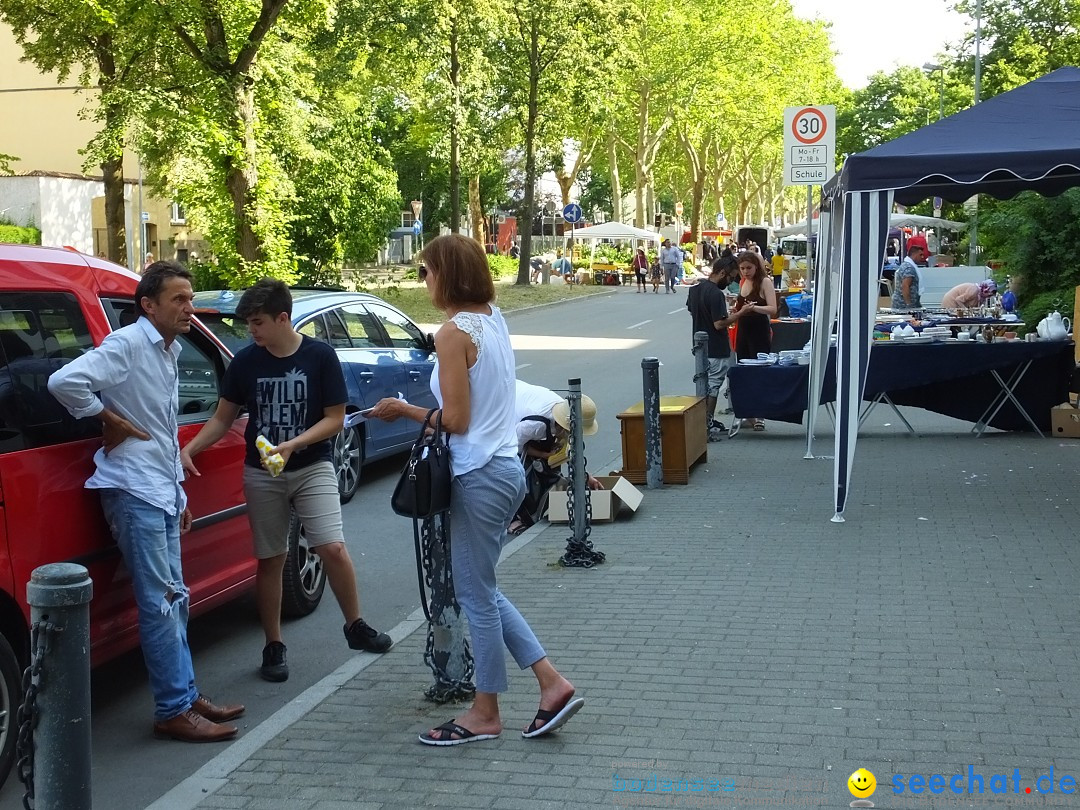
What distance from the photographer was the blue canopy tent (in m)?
8.66

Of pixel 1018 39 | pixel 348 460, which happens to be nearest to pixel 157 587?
pixel 348 460

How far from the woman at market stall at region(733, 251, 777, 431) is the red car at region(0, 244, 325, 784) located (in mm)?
8092

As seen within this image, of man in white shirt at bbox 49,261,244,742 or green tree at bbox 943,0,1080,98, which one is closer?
man in white shirt at bbox 49,261,244,742

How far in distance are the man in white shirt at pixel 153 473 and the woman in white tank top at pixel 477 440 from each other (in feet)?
3.08

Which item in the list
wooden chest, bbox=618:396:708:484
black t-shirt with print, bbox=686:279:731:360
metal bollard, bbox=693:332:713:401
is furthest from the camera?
black t-shirt with print, bbox=686:279:731:360

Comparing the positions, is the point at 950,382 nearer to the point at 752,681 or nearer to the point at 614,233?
the point at 752,681

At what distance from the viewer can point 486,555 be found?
4711mm

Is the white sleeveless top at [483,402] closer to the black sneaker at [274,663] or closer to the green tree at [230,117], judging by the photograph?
the black sneaker at [274,663]

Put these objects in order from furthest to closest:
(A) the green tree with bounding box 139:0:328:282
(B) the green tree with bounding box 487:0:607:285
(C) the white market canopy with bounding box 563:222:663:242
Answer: (C) the white market canopy with bounding box 563:222:663:242
(B) the green tree with bounding box 487:0:607:285
(A) the green tree with bounding box 139:0:328:282

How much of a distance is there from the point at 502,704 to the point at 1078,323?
923 centimetres

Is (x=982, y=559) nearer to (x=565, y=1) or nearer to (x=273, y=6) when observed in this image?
(x=273, y=6)

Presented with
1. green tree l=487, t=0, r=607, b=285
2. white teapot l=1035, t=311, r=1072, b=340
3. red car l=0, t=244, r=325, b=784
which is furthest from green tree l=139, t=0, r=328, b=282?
red car l=0, t=244, r=325, b=784

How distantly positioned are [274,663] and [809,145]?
32.7 ft

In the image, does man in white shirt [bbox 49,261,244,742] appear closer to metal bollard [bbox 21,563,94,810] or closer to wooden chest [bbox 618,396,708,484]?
metal bollard [bbox 21,563,94,810]
